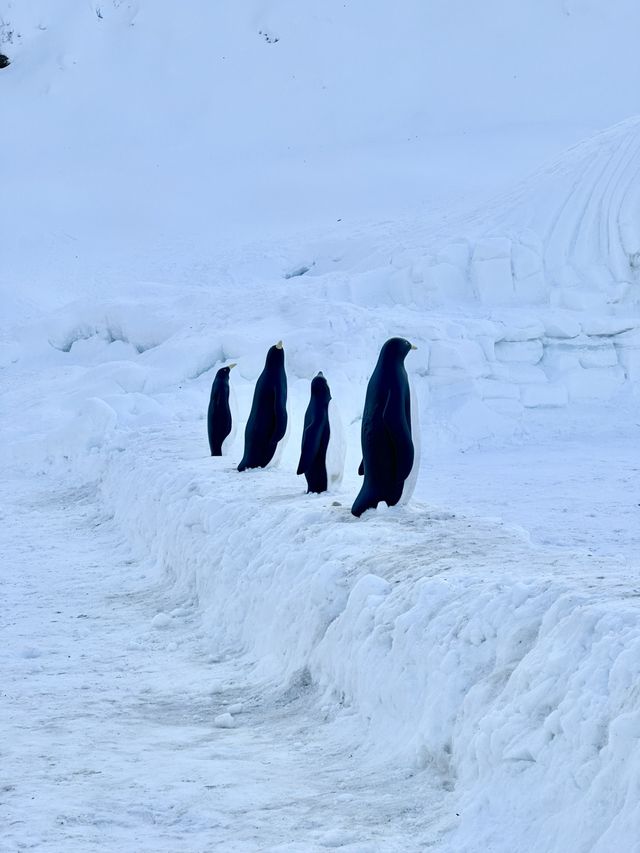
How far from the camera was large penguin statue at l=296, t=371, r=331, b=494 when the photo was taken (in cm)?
841

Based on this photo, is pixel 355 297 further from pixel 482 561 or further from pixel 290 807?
pixel 290 807

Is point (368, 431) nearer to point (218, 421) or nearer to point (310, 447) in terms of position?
point (310, 447)

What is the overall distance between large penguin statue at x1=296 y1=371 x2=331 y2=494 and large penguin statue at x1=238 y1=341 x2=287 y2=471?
1195mm

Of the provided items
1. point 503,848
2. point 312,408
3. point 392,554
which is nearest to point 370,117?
point 312,408

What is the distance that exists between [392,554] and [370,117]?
32813mm

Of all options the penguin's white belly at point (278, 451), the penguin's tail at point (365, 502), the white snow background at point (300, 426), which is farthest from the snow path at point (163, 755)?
the penguin's white belly at point (278, 451)

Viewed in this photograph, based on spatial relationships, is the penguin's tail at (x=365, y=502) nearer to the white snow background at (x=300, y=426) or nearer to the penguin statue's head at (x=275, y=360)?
the white snow background at (x=300, y=426)

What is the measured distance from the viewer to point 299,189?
3073cm

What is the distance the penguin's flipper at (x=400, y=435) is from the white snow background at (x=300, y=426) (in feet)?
1.20

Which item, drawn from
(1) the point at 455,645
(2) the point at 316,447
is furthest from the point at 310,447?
(1) the point at 455,645

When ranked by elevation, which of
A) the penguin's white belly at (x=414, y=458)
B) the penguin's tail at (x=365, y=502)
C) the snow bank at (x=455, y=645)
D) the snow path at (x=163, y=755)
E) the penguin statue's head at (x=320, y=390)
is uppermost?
the penguin statue's head at (x=320, y=390)

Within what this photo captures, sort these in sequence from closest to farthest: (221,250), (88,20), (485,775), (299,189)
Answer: (485,775) < (221,250) < (299,189) < (88,20)

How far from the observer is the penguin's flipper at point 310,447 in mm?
8461

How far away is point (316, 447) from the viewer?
8469 millimetres
